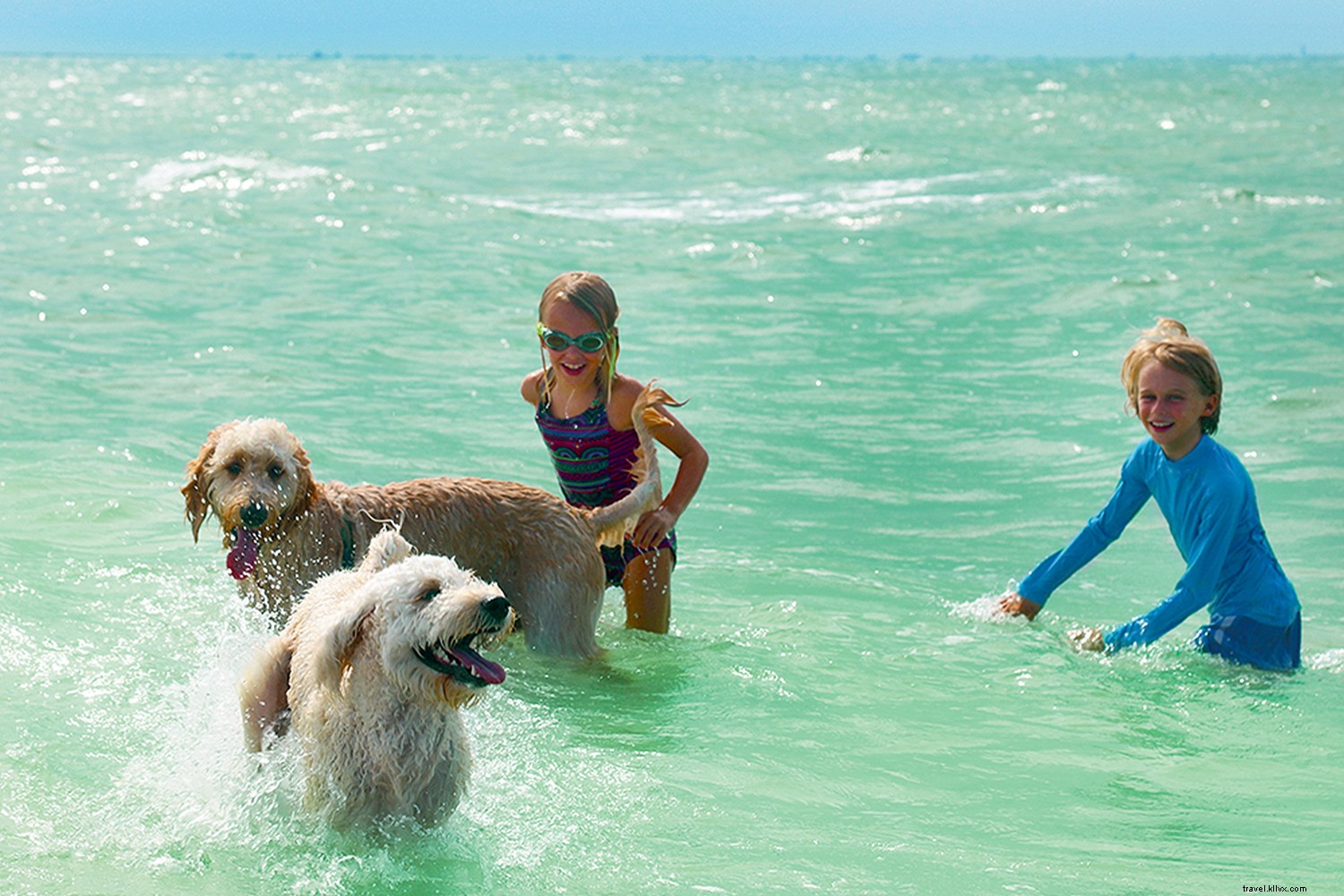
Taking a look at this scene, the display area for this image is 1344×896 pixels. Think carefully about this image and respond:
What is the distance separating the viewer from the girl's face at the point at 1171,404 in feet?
21.9

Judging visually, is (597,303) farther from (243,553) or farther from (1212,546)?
(1212,546)

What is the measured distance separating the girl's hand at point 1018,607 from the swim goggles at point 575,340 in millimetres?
2509

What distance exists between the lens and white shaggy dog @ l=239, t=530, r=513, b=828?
4.26m

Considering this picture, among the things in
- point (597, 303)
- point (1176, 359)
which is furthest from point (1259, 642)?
point (597, 303)

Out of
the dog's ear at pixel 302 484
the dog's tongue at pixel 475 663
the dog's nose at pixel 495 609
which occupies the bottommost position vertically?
the dog's tongue at pixel 475 663

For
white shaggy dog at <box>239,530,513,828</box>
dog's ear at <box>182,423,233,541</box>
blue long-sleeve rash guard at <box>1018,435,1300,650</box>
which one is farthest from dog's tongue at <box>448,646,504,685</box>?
blue long-sleeve rash guard at <box>1018,435,1300,650</box>

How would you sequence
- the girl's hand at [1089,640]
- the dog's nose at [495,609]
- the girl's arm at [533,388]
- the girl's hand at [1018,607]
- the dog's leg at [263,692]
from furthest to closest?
the girl's hand at [1018,607] < the girl's arm at [533,388] < the girl's hand at [1089,640] < the dog's leg at [263,692] < the dog's nose at [495,609]

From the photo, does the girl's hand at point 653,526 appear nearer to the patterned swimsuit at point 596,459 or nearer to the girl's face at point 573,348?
the patterned swimsuit at point 596,459

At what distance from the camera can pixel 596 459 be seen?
6.91m

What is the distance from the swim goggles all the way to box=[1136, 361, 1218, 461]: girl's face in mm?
2502

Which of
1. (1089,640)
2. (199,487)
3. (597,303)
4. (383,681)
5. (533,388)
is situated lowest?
(1089,640)

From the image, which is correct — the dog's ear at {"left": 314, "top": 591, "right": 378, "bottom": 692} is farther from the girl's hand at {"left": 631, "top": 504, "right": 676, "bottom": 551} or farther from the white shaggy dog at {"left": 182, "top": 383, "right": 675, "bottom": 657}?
the girl's hand at {"left": 631, "top": 504, "right": 676, "bottom": 551}

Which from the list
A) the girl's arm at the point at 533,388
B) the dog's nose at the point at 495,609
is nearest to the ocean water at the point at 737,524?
the dog's nose at the point at 495,609

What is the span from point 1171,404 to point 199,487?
4.27 metres
